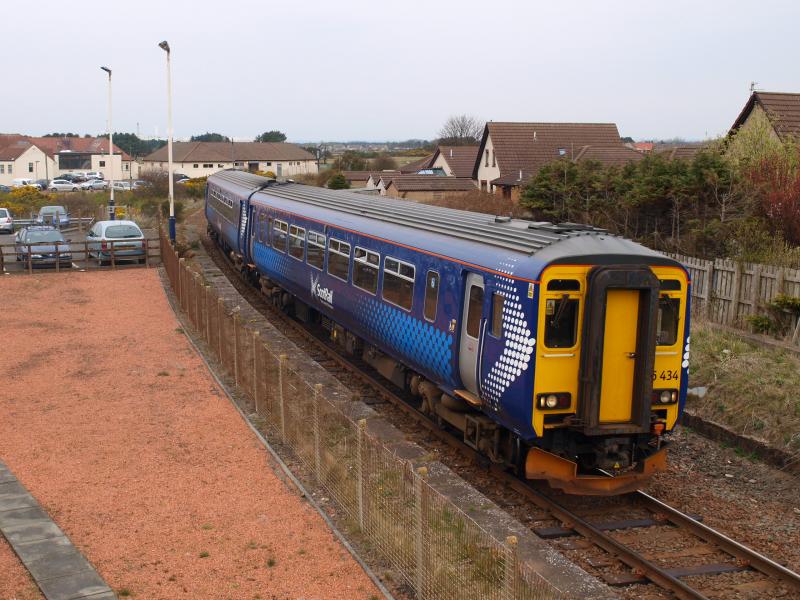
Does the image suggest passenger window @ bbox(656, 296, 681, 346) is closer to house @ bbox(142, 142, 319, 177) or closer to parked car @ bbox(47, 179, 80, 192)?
parked car @ bbox(47, 179, 80, 192)

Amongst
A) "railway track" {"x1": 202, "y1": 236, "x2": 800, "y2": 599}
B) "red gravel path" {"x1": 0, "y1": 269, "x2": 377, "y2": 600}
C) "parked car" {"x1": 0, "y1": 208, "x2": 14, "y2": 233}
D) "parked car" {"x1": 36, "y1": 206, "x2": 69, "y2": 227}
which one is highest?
"parked car" {"x1": 36, "y1": 206, "x2": 69, "y2": 227}

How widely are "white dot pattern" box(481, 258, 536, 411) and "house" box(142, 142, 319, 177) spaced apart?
100 meters

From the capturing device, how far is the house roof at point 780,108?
23188 mm

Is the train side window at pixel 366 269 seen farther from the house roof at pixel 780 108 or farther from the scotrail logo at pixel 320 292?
the house roof at pixel 780 108

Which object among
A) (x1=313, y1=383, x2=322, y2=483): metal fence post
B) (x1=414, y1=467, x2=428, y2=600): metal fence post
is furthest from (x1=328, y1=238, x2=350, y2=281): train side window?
(x1=414, y1=467, x2=428, y2=600): metal fence post

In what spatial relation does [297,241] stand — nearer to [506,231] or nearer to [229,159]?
[506,231]

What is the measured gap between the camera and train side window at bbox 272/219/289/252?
18.4 metres

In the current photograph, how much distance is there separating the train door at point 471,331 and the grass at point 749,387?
13.3ft

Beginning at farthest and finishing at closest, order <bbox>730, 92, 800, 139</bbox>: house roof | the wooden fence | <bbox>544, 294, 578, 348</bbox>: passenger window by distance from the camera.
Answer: <bbox>730, 92, 800, 139</bbox>: house roof
the wooden fence
<bbox>544, 294, 578, 348</bbox>: passenger window

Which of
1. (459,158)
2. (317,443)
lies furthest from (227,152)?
(317,443)

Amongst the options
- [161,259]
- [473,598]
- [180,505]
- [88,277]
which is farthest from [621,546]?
[161,259]

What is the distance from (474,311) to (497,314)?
63 centimetres

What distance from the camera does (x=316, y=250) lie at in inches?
629

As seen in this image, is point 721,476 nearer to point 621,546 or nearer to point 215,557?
point 621,546
